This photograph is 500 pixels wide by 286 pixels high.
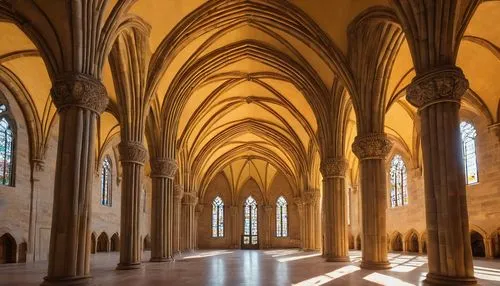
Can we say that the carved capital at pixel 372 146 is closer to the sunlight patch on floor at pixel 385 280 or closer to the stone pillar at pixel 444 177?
the sunlight patch on floor at pixel 385 280

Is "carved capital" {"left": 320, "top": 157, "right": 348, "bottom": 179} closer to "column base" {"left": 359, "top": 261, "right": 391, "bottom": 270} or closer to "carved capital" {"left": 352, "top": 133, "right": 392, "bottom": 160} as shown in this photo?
"carved capital" {"left": 352, "top": 133, "right": 392, "bottom": 160}

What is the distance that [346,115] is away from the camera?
75.5 feet

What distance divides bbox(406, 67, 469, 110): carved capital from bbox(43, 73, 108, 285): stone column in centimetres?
795

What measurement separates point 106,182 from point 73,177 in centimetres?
2201

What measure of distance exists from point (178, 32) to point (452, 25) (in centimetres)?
1081

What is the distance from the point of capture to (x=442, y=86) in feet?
37.0

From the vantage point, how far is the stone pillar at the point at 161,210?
22156 millimetres

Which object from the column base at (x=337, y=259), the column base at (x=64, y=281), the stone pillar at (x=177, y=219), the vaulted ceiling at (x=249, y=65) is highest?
the vaulted ceiling at (x=249, y=65)

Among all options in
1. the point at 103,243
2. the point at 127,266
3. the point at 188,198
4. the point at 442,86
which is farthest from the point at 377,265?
the point at 188,198

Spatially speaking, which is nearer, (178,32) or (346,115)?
(178,32)

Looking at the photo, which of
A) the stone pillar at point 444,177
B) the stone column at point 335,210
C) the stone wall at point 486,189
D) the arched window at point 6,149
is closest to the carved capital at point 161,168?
the arched window at point 6,149

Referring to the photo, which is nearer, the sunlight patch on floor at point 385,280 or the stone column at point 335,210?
the sunlight patch on floor at point 385,280

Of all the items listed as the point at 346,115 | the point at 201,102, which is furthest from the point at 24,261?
the point at 346,115

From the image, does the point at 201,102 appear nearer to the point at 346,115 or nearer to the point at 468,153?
the point at 346,115
